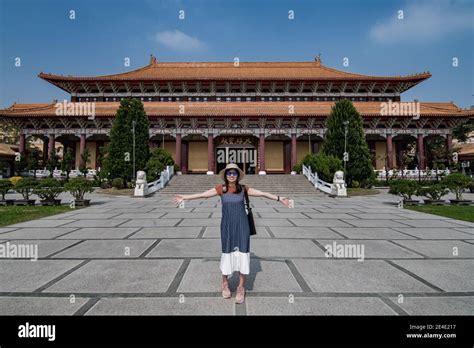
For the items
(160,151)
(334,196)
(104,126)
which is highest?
(104,126)

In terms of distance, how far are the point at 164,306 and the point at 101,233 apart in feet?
12.8

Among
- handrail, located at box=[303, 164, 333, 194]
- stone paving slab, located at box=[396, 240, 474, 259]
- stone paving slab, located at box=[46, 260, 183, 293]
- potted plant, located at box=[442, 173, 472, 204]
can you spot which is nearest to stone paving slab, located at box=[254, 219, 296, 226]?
stone paving slab, located at box=[396, 240, 474, 259]

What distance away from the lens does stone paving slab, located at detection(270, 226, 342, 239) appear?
17.2ft

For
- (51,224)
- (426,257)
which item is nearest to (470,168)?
(426,257)

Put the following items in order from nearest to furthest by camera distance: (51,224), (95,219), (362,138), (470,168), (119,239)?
1. (119,239)
2. (51,224)
3. (95,219)
4. (362,138)
5. (470,168)

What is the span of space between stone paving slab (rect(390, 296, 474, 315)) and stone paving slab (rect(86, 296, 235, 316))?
1.71 m

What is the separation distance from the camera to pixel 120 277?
302cm

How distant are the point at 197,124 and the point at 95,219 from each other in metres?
17.4

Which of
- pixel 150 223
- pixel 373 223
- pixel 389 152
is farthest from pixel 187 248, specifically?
pixel 389 152

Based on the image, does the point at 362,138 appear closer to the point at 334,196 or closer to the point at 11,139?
the point at 334,196

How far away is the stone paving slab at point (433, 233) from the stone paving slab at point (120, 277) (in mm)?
5186

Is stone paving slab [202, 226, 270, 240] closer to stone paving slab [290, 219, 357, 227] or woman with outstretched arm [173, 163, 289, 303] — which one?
stone paving slab [290, 219, 357, 227]
